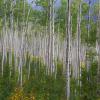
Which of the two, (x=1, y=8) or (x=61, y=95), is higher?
(x=1, y=8)

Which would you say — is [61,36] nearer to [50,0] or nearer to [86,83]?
[50,0]

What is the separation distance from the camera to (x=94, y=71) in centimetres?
1700

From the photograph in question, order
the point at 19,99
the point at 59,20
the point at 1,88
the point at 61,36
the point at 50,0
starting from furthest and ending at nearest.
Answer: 1. the point at 61,36
2. the point at 59,20
3. the point at 50,0
4. the point at 1,88
5. the point at 19,99

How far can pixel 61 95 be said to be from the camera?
1741cm

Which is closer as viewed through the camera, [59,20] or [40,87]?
[40,87]

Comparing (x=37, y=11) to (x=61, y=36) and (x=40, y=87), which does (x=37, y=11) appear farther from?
(x=40, y=87)

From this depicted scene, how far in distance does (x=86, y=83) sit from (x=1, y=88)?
4764 millimetres

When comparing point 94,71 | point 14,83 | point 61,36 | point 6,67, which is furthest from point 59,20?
point 94,71

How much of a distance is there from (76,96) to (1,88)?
4154 millimetres

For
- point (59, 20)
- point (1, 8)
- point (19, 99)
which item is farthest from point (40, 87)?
point (59, 20)

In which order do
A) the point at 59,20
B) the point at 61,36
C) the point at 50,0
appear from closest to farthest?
the point at 50,0 → the point at 59,20 → the point at 61,36

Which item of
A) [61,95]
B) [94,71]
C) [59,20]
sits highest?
[59,20]

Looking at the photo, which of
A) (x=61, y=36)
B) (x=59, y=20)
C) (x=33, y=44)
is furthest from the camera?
A: (x=61, y=36)

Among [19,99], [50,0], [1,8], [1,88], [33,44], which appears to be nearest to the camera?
[19,99]
